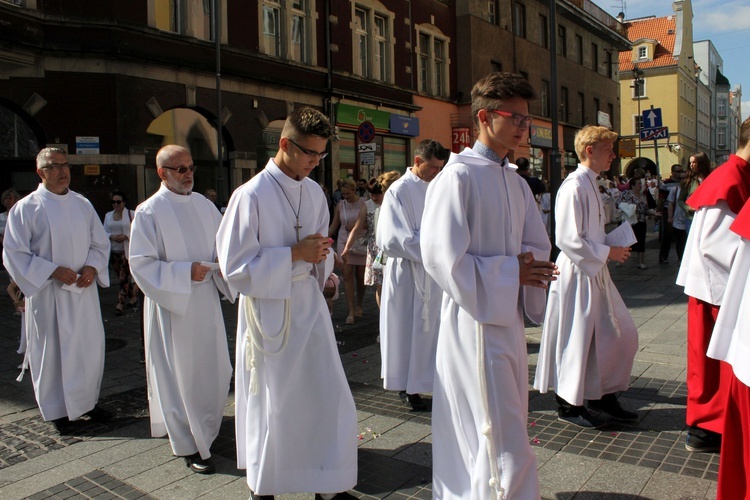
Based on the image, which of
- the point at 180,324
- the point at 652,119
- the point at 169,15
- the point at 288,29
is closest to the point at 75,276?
the point at 180,324

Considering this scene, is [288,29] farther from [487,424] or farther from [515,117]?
[487,424]

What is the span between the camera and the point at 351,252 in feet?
29.6

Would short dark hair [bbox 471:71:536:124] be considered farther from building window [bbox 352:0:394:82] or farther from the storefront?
building window [bbox 352:0:394:82]

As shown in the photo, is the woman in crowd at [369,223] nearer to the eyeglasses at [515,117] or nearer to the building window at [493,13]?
the eyeglasses at [515,117]

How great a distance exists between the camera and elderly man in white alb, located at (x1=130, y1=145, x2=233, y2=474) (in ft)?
13.9

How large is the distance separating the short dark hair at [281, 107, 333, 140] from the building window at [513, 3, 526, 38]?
30119mm

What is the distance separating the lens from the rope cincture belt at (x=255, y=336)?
3.51 metres

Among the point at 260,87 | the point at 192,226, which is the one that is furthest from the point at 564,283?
the point at 260,87

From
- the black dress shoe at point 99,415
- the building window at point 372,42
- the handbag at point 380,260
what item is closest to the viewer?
the black dress shoe at point 99,415

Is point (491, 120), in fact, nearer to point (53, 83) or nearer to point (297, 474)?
point (297, 474)

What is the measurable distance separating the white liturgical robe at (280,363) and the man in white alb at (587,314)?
190 cm

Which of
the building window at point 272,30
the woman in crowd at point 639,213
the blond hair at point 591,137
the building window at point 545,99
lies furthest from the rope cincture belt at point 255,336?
the building window at point 545,99

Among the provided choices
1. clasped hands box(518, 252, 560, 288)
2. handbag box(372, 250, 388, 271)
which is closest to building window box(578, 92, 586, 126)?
handbag box(372, 250, 388, 271)

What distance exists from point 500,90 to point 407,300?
2.77 metres
